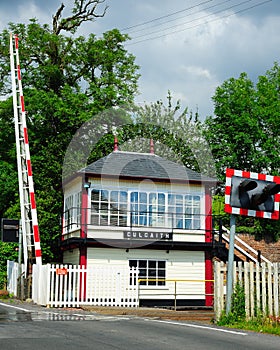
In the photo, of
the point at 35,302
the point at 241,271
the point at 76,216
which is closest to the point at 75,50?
the point at 76,216

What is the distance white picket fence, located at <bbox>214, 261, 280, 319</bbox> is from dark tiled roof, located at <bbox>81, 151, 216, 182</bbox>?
16048 mm

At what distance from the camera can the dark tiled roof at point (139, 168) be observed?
99.2 feet

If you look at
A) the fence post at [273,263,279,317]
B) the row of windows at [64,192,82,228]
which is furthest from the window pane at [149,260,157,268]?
the fence post at [273,263,279,317]

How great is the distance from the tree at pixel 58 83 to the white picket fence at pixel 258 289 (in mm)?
23786

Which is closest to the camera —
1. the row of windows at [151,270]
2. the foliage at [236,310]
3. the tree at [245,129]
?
the foliage at [236,310]

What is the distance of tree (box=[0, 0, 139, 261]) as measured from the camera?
129ft

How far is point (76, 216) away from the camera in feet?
101

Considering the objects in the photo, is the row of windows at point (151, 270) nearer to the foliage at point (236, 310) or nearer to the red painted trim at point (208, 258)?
the red painted trim at point (208, 258)

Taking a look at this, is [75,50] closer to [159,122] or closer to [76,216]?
[159,122]

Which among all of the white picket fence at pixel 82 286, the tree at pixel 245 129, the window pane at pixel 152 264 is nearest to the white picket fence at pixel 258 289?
the white picket fence at pixel 82 286

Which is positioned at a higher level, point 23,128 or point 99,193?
point 23,128

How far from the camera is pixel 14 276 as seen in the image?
2909 cm

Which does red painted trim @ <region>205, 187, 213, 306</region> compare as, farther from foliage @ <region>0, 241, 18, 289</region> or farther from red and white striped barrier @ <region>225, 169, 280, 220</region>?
red and white striped barrier @ <region>225, 169, 280, 220</region>

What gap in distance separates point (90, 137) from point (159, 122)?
12128mm
